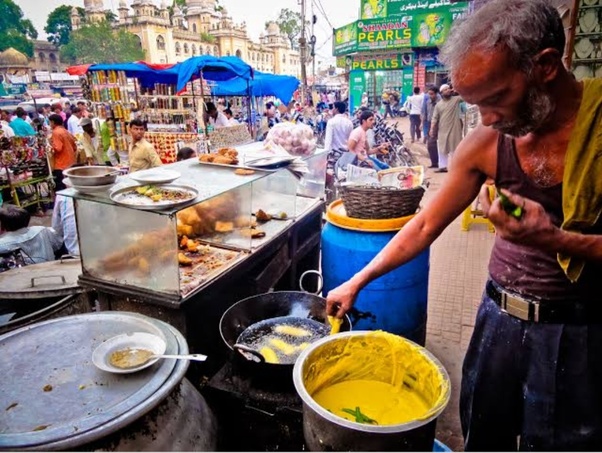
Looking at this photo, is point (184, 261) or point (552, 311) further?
point (184, 261)

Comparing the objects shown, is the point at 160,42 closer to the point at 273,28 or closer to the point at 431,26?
the point at 273,28

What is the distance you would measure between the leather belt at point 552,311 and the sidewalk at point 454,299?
1.20 metres

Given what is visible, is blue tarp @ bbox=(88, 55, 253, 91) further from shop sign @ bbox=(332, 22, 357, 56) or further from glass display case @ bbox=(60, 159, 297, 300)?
shop sign @ bbox=(332, 22, 357, 56)

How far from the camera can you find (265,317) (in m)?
2.80

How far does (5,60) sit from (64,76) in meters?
7.44

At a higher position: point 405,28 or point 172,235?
point 405,28

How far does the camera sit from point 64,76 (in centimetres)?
4225

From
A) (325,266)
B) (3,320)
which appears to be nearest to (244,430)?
(325,266)

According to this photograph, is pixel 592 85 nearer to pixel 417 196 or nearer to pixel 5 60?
pixel 417 196

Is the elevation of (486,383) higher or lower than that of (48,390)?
lower

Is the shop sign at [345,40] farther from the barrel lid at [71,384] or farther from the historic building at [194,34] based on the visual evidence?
the historic building at [194,34]

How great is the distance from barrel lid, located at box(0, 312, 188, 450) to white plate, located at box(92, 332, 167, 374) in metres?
0.04

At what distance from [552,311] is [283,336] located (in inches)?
59.3

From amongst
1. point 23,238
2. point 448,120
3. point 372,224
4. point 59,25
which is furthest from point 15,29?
point 372,224
